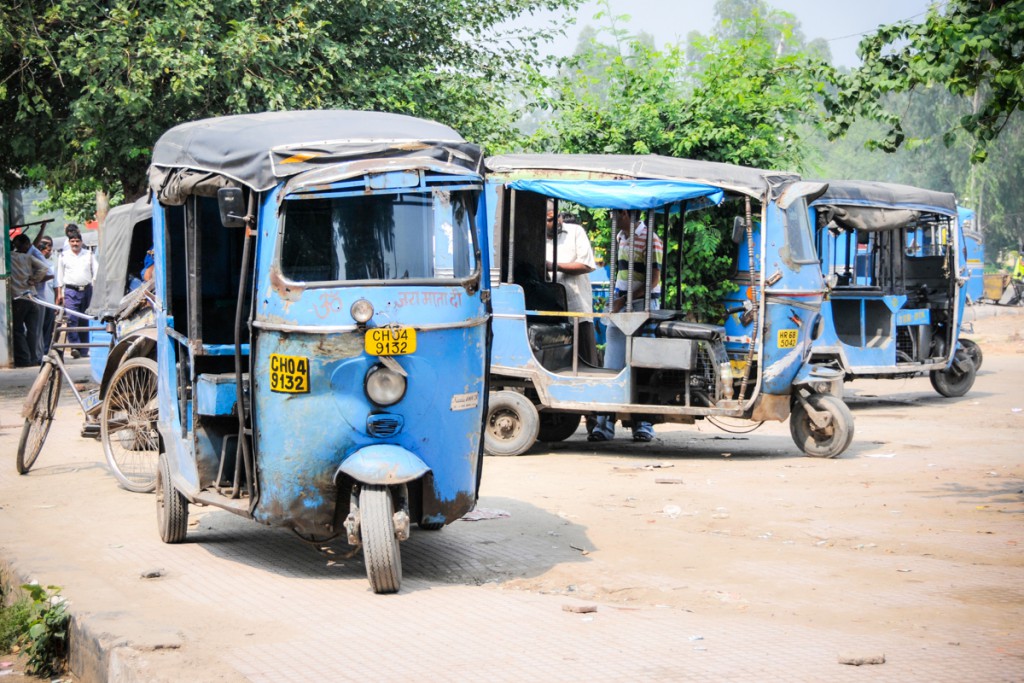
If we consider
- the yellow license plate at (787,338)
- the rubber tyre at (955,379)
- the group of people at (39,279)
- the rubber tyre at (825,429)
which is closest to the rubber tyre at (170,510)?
the yellow license plate at (787,338)

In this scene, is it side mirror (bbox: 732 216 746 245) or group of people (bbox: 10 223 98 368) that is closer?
side mirror (bbox: 732 216 746 245)

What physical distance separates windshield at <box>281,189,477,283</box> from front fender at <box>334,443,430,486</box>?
0.87 metres

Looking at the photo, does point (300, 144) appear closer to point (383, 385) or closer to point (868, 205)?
point (383, 385)

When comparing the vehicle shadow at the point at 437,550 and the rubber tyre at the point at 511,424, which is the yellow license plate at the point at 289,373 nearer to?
the vehicle shadow at the point at 437,550

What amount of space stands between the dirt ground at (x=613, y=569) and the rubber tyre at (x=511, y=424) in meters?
0.28

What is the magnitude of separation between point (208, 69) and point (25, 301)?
797 cm

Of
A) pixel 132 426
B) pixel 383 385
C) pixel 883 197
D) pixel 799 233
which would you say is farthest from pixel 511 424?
pixel 883 197

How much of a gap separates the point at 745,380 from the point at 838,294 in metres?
4.96

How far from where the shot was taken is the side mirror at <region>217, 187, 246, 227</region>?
620cm

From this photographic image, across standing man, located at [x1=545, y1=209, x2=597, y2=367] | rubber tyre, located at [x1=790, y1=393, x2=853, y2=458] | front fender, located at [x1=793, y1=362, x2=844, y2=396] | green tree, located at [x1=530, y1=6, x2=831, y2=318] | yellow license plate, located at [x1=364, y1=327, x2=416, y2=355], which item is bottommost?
rubber tyre, located at [x1=790, y1=393, x2=853, y2=458]

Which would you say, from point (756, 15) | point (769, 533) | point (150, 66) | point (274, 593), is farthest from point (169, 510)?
point (756, 15)

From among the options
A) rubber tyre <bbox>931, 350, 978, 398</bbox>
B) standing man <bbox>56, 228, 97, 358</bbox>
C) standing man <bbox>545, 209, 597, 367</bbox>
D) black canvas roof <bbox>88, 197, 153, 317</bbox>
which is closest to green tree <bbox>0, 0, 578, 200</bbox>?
standing man <bbox>56, 228, 97, 358</bbox>

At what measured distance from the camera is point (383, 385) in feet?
20.3

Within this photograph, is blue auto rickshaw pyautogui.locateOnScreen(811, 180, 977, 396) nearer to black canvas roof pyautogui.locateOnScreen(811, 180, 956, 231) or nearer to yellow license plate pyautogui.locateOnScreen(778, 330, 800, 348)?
black canvas roof pyautogui.locateOnScreen(811, 180, 956, 231)
